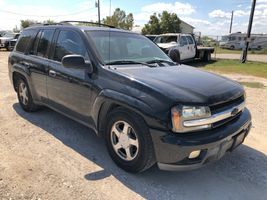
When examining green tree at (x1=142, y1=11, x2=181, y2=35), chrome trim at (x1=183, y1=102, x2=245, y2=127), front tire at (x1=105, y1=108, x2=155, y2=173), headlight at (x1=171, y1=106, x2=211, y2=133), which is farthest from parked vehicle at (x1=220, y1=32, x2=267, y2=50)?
headlight at (x1=171, y1=106, x2=211, y2=133)

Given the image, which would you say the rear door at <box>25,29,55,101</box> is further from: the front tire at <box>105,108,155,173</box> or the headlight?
the headlight

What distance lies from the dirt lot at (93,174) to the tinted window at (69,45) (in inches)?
53.1

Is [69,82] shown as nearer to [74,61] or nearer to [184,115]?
[74,61]

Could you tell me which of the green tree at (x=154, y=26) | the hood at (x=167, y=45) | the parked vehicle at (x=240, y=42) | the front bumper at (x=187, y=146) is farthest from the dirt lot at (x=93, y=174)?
the green tree at (x=154, y=26)

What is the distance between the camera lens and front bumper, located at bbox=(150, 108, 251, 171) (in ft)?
9.54

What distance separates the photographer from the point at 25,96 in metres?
5.71

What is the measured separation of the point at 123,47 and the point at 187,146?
200cm

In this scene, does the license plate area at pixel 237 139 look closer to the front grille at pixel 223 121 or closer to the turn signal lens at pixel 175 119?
the front grille at pixel 223 121

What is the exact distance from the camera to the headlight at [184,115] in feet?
9.61

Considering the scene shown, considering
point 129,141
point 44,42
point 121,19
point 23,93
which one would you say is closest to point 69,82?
point 44,42

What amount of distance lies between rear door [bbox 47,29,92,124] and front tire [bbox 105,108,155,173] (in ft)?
1.85

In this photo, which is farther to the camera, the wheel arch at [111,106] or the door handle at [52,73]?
the door handle at [52,73]

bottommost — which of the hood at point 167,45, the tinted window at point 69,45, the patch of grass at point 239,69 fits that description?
the patch of grass at point 239,69

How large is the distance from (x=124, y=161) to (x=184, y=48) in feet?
42.2
